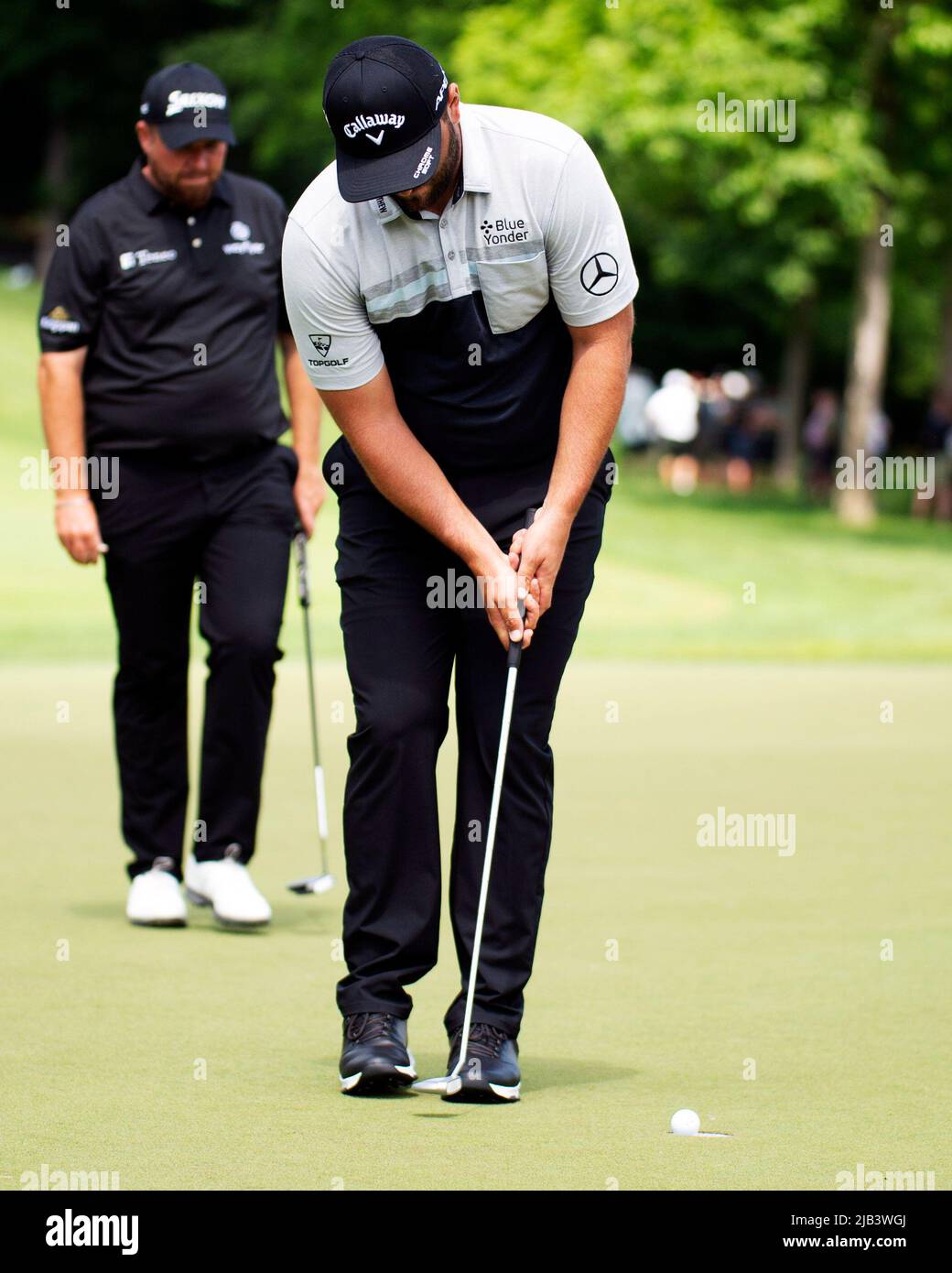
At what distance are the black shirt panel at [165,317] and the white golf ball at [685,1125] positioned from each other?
2.81 metres

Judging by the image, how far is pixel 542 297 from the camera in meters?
4.47

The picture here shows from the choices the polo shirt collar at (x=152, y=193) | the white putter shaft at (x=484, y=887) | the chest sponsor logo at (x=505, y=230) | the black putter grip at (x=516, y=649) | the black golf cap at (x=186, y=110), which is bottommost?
the white putter shaft at (x=484, y=887)

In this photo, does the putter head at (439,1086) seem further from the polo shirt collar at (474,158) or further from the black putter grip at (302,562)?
the black putter grip at (302,562)

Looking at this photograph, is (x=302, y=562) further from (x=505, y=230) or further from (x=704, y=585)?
(x=704, y=585)

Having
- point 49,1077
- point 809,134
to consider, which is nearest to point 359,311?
point 49,1077

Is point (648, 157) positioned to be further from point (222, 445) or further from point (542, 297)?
point (542, 297)

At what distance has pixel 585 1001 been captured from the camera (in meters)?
5.39

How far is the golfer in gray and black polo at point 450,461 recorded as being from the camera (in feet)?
14.2

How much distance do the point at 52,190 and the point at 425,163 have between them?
154 ft

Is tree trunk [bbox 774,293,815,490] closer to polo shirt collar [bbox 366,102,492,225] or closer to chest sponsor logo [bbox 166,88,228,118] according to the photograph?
chest sponsor logo [bbox 166,88,228,118]

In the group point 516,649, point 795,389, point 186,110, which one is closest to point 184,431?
point 186,110

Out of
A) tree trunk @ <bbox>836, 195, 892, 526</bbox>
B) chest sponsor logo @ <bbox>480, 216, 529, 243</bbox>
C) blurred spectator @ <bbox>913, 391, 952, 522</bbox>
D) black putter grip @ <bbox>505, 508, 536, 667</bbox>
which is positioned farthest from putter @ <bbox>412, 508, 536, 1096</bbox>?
blurred spectator @ <bbox>913, 391, 952, 522</bbox>

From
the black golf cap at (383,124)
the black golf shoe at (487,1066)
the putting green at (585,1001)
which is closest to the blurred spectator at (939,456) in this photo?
the putting green at (585,1001)
